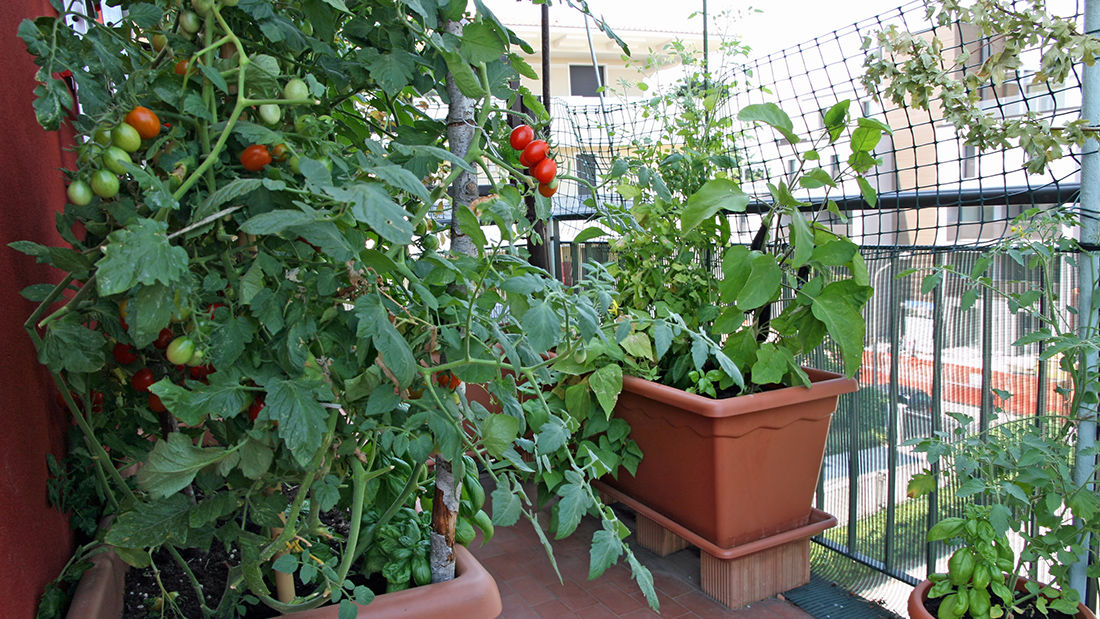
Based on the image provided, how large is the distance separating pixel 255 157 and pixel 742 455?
1.52m

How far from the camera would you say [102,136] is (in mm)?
769

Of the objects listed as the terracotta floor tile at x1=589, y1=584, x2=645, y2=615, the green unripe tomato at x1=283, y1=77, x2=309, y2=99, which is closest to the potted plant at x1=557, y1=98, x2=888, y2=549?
the terracotta floor tile at x1=589, y1=584, x2=645, y2=615

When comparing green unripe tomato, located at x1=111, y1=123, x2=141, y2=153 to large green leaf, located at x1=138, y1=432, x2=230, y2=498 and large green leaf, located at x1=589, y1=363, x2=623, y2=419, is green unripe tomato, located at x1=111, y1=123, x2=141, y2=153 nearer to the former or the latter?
large green leaf, located at x1=138, y1=432, x2=230, y2=498

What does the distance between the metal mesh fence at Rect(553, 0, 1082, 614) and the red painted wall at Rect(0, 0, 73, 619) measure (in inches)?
42.5

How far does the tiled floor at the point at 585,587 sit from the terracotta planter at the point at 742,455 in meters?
0.19

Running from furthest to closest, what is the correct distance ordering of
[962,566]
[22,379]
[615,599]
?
1. [615,599]
2. [962,566]
3. [22,379]

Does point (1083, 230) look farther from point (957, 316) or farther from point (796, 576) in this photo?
point (796, 576)

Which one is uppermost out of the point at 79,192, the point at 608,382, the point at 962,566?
the point at 79,192

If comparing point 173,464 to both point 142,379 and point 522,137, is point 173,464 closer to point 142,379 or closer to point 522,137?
point 142,379

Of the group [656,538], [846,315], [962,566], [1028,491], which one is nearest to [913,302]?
[846,315]

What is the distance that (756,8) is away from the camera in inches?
106

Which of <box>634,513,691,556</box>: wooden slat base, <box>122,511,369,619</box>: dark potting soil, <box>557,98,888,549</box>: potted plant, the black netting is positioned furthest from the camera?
<box>634,513,691,556</box>: wooden slat base

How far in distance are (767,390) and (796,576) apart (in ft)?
1.87

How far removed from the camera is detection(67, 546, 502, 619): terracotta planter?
1.00 m
